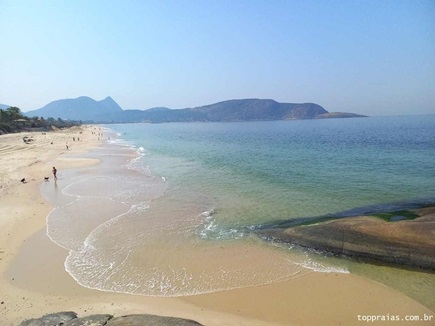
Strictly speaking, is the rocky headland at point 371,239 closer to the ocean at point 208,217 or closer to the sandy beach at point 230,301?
the ocean at point 208,217

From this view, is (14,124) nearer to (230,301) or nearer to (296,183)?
(296,183)

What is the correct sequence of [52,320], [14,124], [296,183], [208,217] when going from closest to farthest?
[52,320], [208,217], [296,183], [14,124]

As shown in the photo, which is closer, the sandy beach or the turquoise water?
the sandy beach

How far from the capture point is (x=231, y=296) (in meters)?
10.8

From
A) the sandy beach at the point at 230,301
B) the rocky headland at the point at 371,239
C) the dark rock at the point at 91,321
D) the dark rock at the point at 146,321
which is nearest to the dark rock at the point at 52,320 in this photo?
the dark rock at the point at 91,321

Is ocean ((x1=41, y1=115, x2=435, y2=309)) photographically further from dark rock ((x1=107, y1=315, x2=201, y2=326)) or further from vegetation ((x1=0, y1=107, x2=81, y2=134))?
vegetation ((x1=0, y1=107, x2=81, y2=134))

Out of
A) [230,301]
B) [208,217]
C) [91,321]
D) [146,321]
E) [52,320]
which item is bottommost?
[230,301]

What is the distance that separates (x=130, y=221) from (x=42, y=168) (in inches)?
1049

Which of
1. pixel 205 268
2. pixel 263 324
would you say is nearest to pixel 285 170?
pixel 205 268

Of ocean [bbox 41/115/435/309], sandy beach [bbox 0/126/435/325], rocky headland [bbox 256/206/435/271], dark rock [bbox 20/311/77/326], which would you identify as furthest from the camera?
rocky headland [bbox 256/206/435/271]

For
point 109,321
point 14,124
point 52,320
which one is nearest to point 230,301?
point 109,321

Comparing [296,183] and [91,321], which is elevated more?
[296,183]

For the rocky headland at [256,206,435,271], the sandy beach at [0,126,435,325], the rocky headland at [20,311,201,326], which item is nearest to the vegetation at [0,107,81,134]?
the sandy beach at [0,126,435,325]

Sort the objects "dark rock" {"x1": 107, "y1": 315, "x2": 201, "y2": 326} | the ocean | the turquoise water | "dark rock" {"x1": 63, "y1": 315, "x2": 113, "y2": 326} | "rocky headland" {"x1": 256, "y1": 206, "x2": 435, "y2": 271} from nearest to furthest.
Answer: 1. "dark rock" {"x1": 107, "y1": 315, "x2": 201, "y2": 326}
2. "dark rock" {"x1": 63, "y1": 315, "x2": 113, "y2": 326}
3. the ocean
4. "rocky headland" {"x1": 256, "y1": 206, "x2": 435, "y2": 271}
5. the turquoise water
